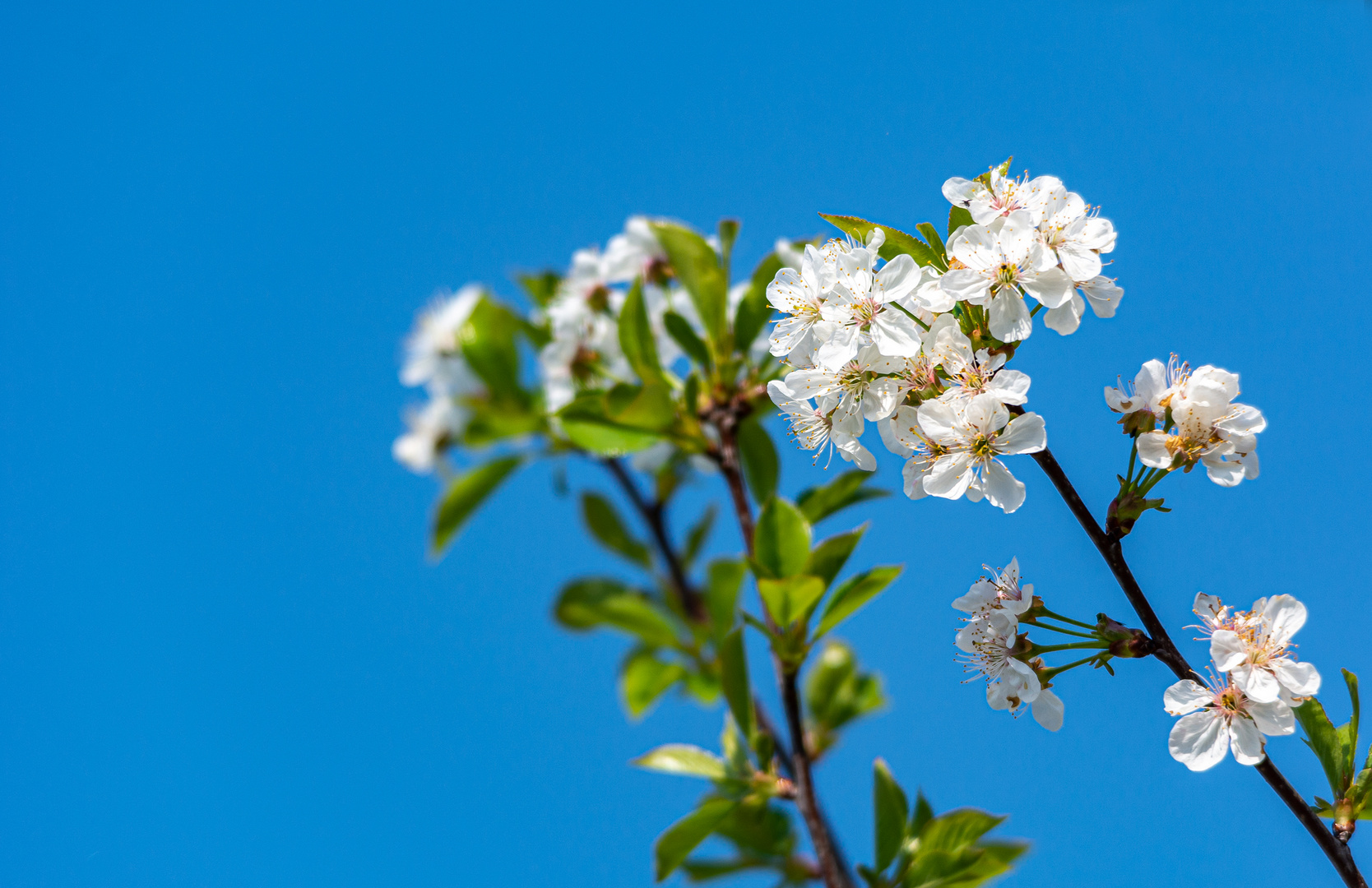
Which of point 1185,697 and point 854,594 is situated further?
point 854,594

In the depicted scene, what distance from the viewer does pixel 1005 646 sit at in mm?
994

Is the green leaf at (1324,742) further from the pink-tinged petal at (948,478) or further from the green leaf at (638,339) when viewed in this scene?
the green leaf at (638,339)

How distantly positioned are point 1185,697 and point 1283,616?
135 mm

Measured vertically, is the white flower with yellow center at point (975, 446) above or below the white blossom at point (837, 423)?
below

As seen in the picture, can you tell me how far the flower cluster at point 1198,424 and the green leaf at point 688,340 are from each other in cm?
80

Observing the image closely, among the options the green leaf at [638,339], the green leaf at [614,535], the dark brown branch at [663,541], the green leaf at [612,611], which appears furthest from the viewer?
the green leaf at [614,535]

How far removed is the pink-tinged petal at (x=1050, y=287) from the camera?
953 mm

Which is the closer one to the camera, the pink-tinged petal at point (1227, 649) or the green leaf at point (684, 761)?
the pink-tinged petal at point (1227, 649)

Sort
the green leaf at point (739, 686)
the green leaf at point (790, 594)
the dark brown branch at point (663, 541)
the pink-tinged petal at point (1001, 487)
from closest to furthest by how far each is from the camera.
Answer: the pink-tinged petal at point (1001, 487) → the green leaf at point (790, 594) → the green leaf at point (739, 686) → the dark brown branch at point (663, 541)

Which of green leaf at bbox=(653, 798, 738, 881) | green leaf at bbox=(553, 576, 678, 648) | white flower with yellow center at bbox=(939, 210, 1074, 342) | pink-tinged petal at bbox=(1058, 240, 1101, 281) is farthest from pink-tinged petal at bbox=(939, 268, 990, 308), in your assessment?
green leaf at bbox=(553, 576, 678, 648)

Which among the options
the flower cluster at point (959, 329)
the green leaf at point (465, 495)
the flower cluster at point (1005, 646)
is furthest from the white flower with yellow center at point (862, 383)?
the green leaf at point (465, 495)

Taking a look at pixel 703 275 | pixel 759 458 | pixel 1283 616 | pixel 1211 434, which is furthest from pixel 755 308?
pixel 1283 616

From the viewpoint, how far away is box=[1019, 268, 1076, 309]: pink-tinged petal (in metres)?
0.95

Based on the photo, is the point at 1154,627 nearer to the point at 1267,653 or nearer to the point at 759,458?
the point at 1267,653
